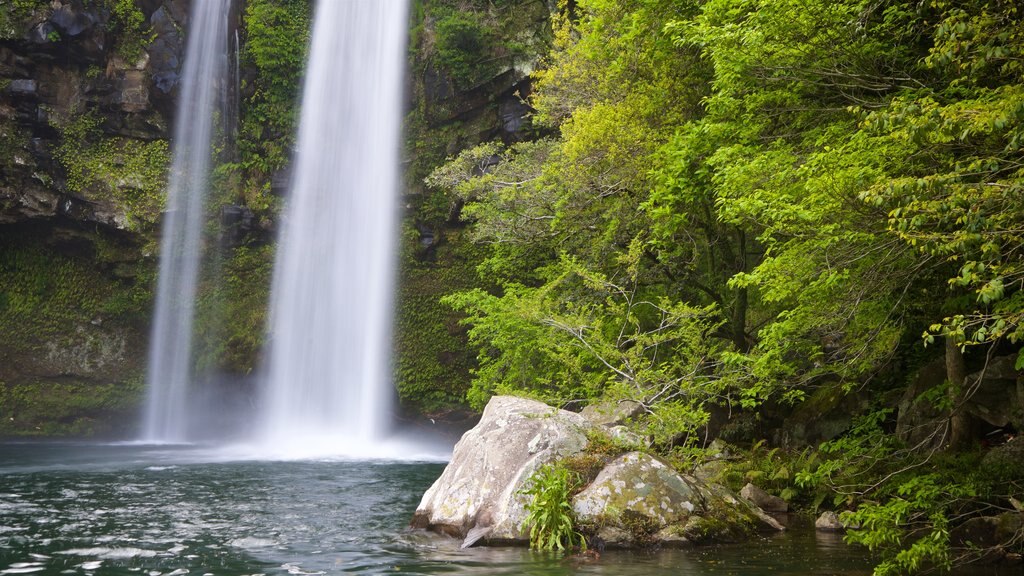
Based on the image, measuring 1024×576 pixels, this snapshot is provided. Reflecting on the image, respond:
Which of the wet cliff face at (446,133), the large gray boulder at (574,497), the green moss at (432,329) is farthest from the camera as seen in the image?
the green moss at (432,329)

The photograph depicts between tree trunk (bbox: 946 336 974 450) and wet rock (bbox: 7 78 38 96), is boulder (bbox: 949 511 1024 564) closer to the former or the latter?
tree trunk (bbox: 946 336 974 450)

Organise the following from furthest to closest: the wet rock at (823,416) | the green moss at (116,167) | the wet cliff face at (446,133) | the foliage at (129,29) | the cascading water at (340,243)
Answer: the foliage at (129,29)
the green moss at (116,167)
the wet cliff face at (446,133)
the cascading water at (340,243)
the wet rock at (823,416)

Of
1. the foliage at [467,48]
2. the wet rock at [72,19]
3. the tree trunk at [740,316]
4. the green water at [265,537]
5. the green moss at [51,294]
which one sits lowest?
the green water at [265,537]

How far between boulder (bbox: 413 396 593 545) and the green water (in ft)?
1.19

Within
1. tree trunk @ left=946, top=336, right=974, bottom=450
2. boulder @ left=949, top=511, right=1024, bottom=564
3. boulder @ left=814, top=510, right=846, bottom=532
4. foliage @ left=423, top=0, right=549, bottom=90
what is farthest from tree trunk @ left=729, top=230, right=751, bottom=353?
foliage @ left=423, top=0, right=549, bottom=90

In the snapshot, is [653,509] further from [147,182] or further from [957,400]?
[147,182]

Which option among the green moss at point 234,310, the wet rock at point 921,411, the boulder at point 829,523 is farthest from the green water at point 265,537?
the green moss at point 234,310

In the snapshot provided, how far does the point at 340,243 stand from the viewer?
2677cm

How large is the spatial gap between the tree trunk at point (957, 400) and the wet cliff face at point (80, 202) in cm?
2601

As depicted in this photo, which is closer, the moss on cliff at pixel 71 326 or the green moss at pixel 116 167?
the green moss at pixel 116 167

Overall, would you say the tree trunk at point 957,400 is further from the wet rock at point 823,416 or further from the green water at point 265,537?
the wet rock at point 823,416

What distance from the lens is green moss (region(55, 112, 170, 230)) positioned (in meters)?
27.0

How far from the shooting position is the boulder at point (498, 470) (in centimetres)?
892

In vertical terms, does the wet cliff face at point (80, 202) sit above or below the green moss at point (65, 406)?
above
